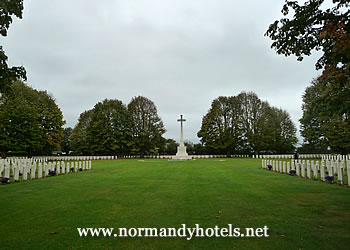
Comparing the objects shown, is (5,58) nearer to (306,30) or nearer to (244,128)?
(306,30)

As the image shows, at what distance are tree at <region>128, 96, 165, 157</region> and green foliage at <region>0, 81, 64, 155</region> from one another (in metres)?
13.2

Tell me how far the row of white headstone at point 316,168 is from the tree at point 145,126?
2822cm

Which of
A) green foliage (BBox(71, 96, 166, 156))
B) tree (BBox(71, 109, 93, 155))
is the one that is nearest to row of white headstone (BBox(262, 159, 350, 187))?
green foliage (BBox(71, 96, 166, 156))

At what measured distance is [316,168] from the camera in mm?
12367

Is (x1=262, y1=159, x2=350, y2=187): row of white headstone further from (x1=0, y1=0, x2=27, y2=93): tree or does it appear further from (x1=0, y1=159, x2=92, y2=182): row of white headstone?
(x1=0, y1=159, x2=92, y2=182): row of white headstone

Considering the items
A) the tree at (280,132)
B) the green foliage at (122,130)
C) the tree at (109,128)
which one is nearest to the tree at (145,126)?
the green foliage at (122,130)

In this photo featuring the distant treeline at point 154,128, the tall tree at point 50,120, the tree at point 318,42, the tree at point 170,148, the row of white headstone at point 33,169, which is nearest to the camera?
the tree at point 318,42

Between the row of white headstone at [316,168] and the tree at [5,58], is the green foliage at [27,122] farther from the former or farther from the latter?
the row of white headstone at [316,168]

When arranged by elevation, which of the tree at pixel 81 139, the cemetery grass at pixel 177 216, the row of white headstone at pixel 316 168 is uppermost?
the tree at pixel 81 139

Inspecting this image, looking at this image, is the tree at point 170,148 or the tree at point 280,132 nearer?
the tree at point 280,132

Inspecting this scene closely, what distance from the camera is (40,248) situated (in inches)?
146

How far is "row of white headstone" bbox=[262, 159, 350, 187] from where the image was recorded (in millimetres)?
10336

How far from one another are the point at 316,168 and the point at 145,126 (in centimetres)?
3565

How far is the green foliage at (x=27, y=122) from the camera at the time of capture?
31.3m
